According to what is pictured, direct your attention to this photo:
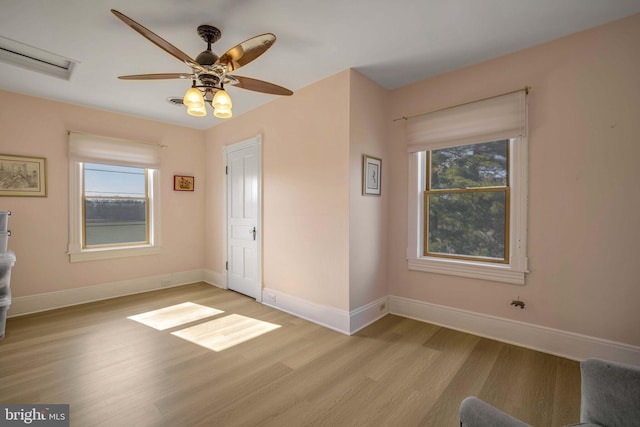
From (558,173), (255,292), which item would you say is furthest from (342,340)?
(558,173)

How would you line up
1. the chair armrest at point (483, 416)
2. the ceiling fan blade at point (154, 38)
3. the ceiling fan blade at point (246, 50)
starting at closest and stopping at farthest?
1. the chair armrest at point (483, 416)
2. the ceiling fan blade at point (154, 38)
3. the ceiling fan blade at point (246, 50)

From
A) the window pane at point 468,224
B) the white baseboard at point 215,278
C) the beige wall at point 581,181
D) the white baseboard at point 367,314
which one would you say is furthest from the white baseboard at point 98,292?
the beige wall at point 581,181

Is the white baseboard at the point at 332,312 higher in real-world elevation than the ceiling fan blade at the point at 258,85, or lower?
lower

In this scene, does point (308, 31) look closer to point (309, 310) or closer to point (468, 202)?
point (468, 202)

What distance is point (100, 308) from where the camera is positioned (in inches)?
147

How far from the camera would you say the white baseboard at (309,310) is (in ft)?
9.96

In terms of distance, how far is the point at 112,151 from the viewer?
417 cm

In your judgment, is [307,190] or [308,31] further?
[307,190]

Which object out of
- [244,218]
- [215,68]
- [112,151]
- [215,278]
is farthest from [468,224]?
[112,151]

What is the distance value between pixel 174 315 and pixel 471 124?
3.99 metres

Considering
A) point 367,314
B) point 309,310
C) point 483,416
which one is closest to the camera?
point 483,416

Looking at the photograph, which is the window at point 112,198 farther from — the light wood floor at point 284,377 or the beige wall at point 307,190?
the beige wall at point 307,190

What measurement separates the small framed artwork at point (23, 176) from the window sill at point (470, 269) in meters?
4.76

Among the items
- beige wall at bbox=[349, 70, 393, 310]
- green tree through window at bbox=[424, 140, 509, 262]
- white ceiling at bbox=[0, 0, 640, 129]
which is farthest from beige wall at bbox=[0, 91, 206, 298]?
Result: green tree through window at bbox=[424, 140, 509, 262]
